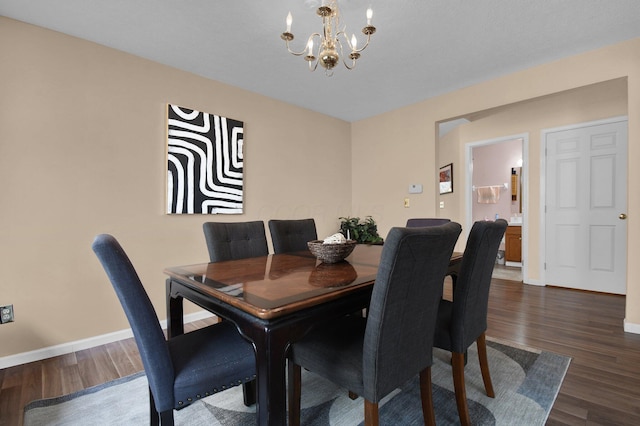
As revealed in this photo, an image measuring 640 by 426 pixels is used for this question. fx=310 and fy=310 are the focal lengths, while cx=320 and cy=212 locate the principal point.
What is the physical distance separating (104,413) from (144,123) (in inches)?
87.2

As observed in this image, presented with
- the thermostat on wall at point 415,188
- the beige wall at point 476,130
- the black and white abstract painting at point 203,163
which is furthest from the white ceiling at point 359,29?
the thermostat on wall at point 415,188

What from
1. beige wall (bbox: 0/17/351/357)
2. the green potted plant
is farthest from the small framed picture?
beige wall (bbox: 0/17/351/357)

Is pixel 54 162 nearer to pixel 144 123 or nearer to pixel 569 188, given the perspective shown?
pixel 144 123

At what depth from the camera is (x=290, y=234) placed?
2.58 meters

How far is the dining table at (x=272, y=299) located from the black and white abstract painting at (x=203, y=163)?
146cm

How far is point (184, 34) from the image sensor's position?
238cm

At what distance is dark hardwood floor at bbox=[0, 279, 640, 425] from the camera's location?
5.38 feet

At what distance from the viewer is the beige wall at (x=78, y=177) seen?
2.20 m

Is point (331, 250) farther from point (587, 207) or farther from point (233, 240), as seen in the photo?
point (587, 207)

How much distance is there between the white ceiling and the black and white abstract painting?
0.48 meters

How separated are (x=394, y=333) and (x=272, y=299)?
452mm

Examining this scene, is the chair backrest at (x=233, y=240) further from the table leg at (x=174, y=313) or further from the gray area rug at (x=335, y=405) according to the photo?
the gray area rug at (x=335, y=405)

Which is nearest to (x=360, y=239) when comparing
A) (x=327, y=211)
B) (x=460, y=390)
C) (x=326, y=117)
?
(x=327, y=211)

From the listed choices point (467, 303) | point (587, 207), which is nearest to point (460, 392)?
point (467, 303)
